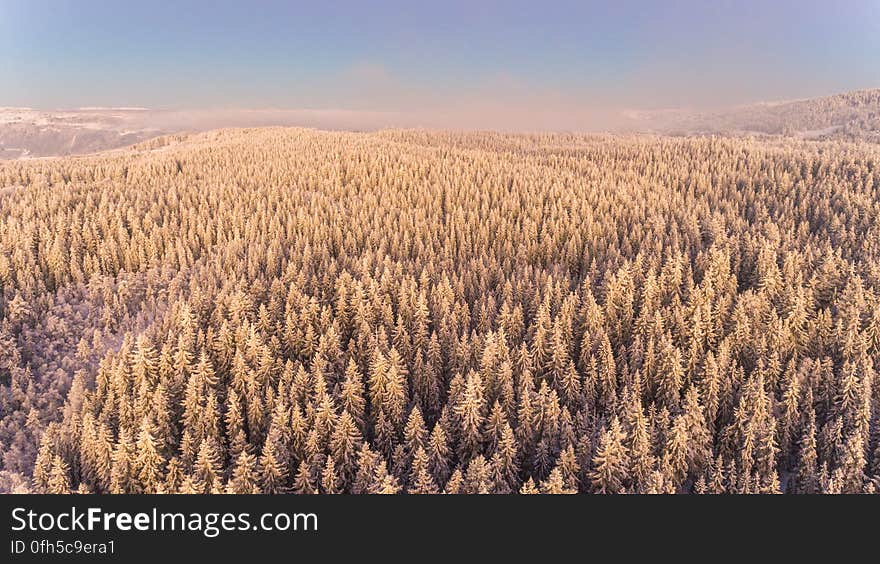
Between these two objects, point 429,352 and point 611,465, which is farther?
point 429,352

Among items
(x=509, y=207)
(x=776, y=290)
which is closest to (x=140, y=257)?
(x=509, y=207)

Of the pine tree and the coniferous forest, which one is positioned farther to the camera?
the coniferous forest

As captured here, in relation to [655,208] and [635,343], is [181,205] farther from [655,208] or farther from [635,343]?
[655,208]

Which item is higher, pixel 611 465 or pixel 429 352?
pixel 429 352

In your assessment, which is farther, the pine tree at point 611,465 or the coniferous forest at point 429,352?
the coniferous forest at point 429,352

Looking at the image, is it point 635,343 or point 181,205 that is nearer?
point 635,343

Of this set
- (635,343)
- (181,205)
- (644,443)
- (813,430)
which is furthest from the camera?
(181,205)

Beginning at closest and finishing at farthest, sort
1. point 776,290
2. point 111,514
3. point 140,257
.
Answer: point 111,514 < point 776,290 < point 140,257

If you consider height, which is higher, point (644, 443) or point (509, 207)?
point (509, 207)
